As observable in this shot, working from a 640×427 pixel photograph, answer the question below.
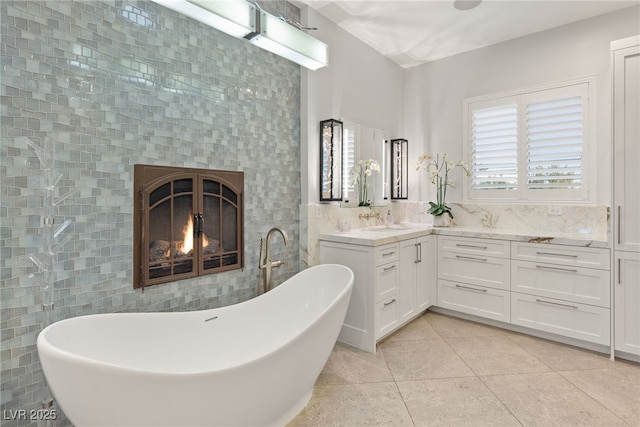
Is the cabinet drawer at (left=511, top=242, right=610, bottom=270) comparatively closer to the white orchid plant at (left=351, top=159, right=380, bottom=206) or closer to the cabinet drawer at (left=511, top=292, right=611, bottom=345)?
the cabinet drawer at (left=511, top=292, right=611, bottom=345)

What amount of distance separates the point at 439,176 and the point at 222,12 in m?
2.98

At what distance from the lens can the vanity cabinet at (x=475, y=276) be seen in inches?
116

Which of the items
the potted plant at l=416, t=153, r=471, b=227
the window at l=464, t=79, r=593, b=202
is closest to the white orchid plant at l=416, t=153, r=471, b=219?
the potted plant at l=416, t=153, r=471, b=227

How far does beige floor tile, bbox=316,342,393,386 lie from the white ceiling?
2806mm

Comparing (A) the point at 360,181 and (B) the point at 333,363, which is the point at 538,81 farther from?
(B) the point at 333,363

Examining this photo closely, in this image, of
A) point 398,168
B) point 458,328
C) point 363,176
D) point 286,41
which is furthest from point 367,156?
point 458,328

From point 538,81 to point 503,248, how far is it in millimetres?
1718

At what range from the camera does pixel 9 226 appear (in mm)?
1476

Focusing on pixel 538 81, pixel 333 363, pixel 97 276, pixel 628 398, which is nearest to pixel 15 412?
pixel 97 276

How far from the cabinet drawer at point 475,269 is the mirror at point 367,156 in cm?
92

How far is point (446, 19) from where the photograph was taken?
9.81 feet

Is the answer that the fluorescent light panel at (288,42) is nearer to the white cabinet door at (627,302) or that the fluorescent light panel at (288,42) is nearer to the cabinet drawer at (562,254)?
the cabinet drawer at (562,254)

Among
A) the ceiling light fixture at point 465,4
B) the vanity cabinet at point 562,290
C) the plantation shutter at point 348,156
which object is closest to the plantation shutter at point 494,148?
the vanity cabinet at point 562,290

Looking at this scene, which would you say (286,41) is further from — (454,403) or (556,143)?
(556,143)
